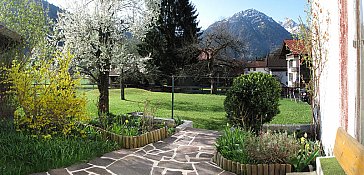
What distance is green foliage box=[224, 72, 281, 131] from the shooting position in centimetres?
702

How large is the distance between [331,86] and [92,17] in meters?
8.59

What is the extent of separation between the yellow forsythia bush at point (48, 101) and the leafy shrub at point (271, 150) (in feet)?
12.5

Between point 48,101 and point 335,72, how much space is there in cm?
550

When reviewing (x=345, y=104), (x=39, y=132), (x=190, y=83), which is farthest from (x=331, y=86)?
(x=190, y=83)

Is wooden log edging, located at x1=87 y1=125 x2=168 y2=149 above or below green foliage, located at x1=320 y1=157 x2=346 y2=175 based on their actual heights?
below

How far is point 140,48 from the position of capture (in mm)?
27156

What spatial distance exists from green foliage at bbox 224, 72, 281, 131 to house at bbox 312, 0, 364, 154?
945 mm

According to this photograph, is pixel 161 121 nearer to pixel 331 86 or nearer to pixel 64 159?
pixel 64 159

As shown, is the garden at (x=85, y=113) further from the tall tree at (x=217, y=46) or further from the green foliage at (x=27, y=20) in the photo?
the tall tree at (x=217, y=46)

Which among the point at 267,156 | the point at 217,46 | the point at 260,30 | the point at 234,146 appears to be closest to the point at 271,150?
the point at 267,156

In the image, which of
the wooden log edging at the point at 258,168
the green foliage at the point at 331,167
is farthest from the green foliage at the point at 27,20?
the green foliage at the point at 331,167

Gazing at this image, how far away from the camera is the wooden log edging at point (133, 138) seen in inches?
263

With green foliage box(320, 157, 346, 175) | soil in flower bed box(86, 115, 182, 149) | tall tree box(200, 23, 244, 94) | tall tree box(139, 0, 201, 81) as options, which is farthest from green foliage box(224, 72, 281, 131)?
tall tree box(200, 23, 244, 94)

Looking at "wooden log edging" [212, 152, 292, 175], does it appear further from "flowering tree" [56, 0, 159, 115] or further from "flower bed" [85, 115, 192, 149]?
"flowering tree" [56, 0, 159, 115]
